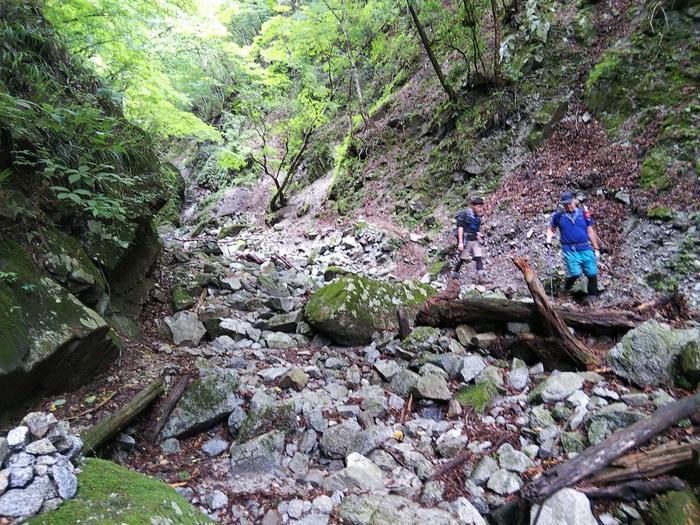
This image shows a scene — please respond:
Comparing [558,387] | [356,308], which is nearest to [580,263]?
[558,387]

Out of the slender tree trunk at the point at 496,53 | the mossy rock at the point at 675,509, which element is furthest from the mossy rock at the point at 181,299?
the slender tree trunk at the point at 496,53

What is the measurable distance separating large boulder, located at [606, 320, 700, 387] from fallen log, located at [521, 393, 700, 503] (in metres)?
0.80

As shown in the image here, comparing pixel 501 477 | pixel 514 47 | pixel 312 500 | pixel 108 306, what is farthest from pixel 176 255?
pixel 514 47

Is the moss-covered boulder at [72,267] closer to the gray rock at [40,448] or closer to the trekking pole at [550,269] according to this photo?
the gray rock at [40,448]

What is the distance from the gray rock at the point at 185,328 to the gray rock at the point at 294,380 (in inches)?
67.1

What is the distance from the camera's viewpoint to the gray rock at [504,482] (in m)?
3.18

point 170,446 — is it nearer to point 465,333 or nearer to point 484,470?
point 484,470

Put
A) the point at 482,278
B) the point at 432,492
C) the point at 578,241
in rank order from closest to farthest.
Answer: the point at 432,492 < the point at 578,241 < the point at 482,278

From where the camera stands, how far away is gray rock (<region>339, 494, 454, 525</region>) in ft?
9.66

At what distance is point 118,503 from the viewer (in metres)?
2.32

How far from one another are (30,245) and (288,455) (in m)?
3.34

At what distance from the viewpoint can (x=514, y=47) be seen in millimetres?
12750

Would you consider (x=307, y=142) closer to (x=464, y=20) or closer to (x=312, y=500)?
(x=464, y=20)

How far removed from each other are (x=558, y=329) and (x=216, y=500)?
13.5 feet
